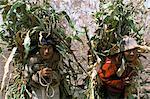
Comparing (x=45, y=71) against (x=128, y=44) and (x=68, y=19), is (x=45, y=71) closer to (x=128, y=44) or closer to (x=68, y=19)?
(x=68, y=19)

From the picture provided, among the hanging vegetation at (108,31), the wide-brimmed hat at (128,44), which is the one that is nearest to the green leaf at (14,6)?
the hanging vegetation at (108,31)

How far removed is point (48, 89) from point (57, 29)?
25cm

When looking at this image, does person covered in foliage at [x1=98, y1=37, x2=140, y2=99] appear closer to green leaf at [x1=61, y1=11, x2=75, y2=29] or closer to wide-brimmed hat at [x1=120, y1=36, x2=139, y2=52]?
wide-brimmed hat at [x1=120, y1=36, x2=139, y2=52]

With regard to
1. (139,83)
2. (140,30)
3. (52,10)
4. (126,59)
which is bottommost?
(139,83)

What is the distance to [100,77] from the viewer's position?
5.19 ft

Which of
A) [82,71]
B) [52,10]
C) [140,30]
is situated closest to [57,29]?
[52,10]

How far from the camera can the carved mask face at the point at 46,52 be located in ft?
4.99

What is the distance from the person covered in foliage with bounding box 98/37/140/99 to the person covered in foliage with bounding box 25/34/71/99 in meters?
0.18

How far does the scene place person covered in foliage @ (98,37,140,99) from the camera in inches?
60.3

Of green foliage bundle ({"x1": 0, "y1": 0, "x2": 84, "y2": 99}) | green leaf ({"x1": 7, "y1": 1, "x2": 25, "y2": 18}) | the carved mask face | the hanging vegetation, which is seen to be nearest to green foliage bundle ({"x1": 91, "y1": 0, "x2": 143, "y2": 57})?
the hanging vegetation

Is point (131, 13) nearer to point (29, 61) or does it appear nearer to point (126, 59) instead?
point (126, 59)

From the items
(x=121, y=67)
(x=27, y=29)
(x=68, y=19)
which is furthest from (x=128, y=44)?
(x=27, y=29)

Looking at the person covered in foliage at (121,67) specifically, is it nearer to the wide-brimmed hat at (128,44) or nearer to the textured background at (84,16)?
the wide-brimmed hat at (128,44)

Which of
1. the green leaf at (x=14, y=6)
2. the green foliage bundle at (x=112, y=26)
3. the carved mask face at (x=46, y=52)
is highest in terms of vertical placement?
the green leaf at (x=14, y=6)
